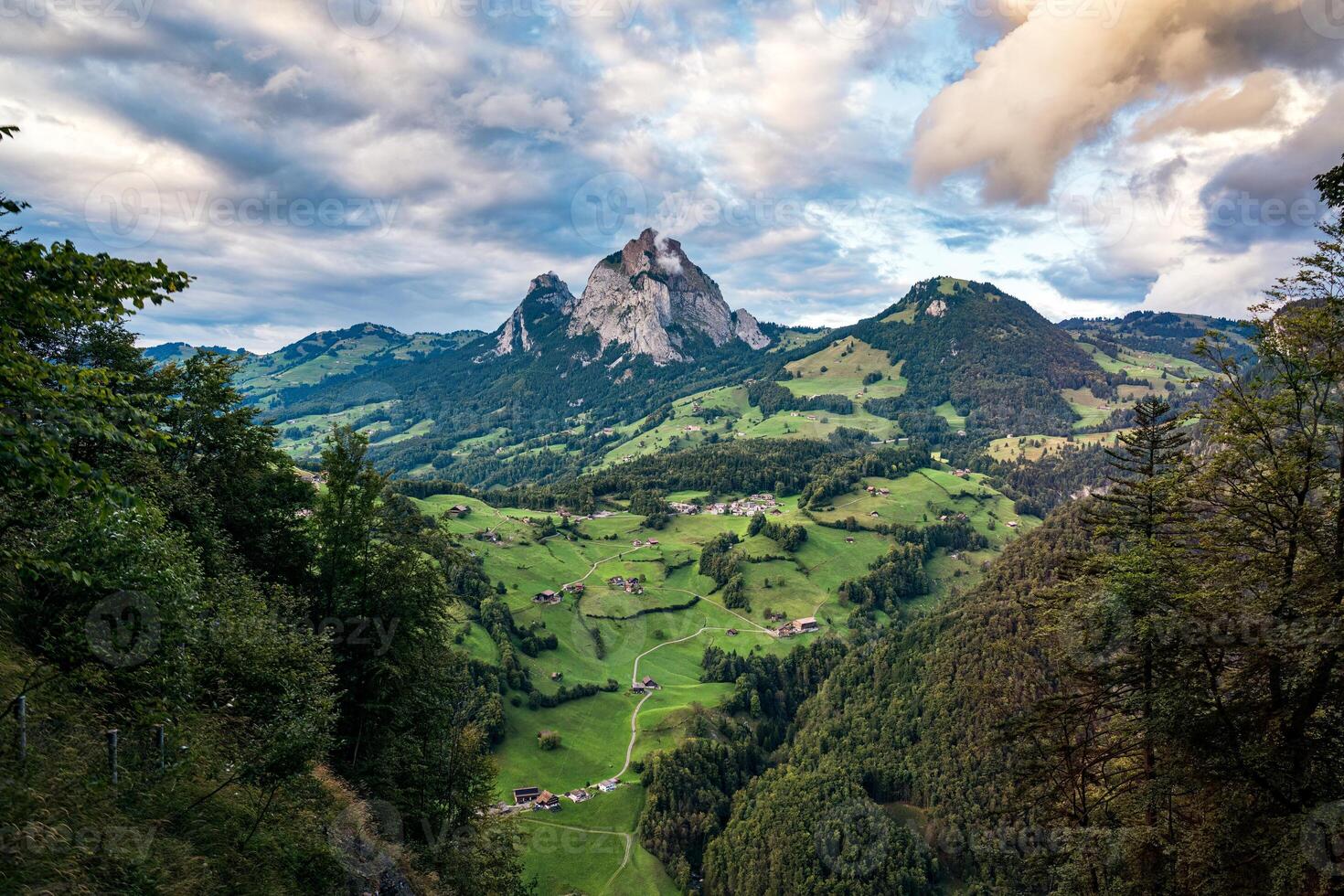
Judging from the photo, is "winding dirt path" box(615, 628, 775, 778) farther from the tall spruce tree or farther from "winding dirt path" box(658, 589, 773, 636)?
the tall spruce tree

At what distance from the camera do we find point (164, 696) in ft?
48.4

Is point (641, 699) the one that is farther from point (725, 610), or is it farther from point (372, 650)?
point (372, 650)

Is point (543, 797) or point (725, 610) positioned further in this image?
point (725, 610)

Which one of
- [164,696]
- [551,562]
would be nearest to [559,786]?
[551,562]

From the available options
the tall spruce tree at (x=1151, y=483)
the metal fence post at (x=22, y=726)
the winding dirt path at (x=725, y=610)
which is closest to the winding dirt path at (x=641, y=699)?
the winding dirt path at (x=725, y=610)

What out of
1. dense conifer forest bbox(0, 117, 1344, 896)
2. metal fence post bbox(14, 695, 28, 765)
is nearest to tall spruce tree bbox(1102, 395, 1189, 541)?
dense conifer forest bbox(0, 117, 1344, 896)

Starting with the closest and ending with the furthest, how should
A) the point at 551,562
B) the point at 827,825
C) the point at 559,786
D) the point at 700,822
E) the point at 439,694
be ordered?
the point at 439,694 → the point at 827,825 → the point at 700,822 → the point at 559,786 → the point at 551,562

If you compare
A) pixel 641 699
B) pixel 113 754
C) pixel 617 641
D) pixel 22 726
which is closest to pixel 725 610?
pixel 617 641

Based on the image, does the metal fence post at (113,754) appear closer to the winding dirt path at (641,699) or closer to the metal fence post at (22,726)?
the metal fence post at (22,726)

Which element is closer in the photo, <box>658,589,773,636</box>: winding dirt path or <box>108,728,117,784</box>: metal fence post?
<box>108,728,117,784</box>: metal fence post

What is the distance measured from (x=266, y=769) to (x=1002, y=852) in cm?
2505

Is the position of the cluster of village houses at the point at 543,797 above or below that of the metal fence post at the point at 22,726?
below

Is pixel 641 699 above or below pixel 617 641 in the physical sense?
below

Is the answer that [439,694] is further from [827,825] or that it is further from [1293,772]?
[827,825]
